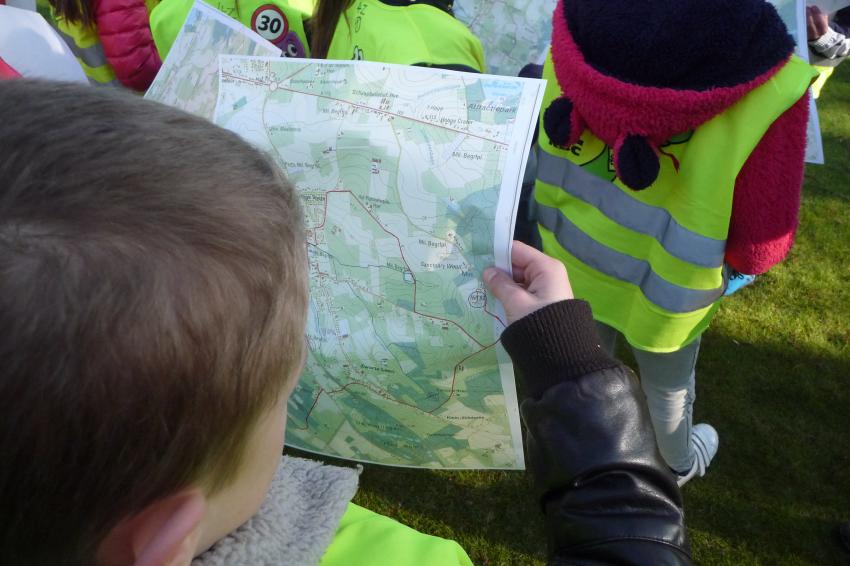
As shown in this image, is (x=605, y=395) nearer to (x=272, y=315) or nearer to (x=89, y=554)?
(x=272, y=315)

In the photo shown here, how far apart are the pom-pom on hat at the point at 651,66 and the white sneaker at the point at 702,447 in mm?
1285

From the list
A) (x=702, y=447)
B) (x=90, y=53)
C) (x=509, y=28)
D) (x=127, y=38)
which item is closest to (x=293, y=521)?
(x=509, y=28)

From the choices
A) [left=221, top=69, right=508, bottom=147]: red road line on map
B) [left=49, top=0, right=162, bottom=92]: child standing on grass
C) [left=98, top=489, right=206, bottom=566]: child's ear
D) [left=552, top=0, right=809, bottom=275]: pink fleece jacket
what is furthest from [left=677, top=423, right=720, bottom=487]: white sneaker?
[left=49, top=0, right=162, bottom=92]: child standing on grass

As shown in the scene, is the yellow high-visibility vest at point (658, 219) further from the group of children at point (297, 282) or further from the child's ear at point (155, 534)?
the child's ear at point (155, 534)

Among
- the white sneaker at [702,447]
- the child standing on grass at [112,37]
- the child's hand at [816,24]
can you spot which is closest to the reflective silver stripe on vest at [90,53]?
the child standing on grass at [112,37]

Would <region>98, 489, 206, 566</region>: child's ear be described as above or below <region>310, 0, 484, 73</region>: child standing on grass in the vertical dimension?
below

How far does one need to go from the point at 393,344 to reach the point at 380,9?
96 cm

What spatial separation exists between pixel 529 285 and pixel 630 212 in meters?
0.56

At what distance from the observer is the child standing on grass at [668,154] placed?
1.34 m

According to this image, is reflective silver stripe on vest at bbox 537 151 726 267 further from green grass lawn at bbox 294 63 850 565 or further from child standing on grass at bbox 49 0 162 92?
child standing on grass at bbox 49 0 162 92

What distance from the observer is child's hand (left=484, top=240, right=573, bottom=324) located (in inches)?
43.4

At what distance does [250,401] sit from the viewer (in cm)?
63

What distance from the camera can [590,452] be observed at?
0.99m

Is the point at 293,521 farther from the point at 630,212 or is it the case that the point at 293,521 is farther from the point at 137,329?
the point at 630,212
